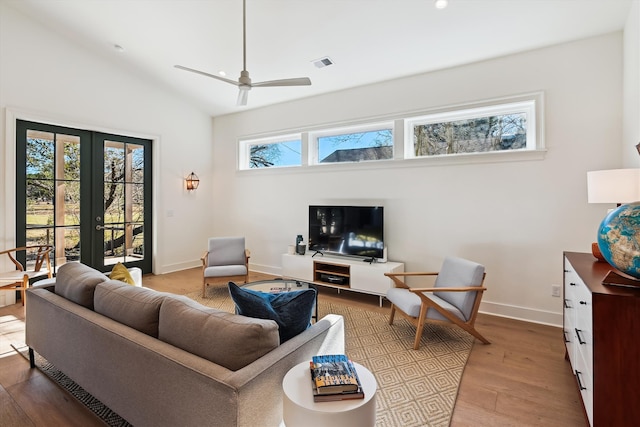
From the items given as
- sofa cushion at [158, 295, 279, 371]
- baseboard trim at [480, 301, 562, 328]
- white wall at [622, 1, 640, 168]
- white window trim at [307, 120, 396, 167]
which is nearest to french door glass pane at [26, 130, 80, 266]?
white window trim at [307, 120, 396, 167]

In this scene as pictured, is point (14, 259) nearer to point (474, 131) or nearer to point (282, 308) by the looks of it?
point (282, 308)

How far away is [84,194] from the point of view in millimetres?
4512

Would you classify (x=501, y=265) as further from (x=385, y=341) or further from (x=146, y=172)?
(x=146, y=172)

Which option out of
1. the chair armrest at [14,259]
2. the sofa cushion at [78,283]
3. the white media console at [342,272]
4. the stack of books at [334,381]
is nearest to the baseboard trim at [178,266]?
the chair armrest at [14,259]

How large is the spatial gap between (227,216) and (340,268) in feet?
9.06

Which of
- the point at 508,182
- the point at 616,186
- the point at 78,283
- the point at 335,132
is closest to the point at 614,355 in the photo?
the point at 616,186

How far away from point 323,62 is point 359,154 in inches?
52.2

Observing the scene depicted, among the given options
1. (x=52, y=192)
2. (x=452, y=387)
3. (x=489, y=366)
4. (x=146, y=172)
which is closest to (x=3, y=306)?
(x=52, y=192)

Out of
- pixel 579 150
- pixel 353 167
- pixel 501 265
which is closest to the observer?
pixel 579 150

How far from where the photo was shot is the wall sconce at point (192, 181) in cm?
567

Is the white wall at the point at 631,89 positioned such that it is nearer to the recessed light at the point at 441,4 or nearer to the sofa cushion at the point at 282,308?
the recessed light at the point at 441,4

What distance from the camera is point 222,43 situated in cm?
382

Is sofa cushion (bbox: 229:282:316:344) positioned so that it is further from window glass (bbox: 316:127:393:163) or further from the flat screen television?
window glass (bbox: 316:127:393:163)

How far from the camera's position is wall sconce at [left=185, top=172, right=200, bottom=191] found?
5.67 metres
